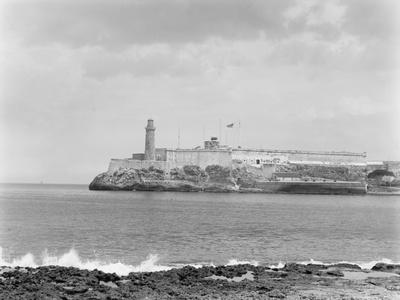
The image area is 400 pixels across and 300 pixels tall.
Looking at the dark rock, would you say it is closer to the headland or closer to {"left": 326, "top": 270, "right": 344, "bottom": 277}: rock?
{"left": 326, "top": 270, "right": 344, "bottom": 277}: rock

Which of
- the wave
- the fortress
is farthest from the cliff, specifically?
the wave

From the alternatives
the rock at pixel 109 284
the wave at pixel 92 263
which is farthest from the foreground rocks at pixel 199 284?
the wave at pixel 92 263

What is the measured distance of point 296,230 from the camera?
34.9 meters

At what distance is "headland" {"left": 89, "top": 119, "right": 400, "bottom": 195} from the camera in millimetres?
108250

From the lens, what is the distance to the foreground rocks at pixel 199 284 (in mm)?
12803

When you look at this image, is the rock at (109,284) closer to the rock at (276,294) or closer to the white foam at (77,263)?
the white foam at (77,263)

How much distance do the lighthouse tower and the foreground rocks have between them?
9108cm

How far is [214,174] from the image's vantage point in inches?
4348

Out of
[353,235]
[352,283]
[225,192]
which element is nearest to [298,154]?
[225,192]

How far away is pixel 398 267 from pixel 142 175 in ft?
299

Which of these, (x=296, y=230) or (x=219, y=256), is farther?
(x=296, y=230)

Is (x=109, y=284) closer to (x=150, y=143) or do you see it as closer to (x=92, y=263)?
(x=92, y=263)

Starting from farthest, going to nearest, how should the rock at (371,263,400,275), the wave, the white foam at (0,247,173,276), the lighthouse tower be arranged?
the lighthouse tower, the wave, the white foam at (0,247,173,276), the rock at (371,263,400,275)

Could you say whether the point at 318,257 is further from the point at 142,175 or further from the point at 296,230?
the point at 142,175
